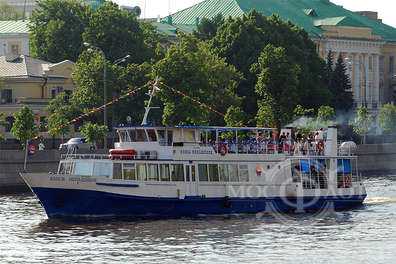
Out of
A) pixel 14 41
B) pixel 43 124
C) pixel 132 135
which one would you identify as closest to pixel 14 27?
pixel 14 41

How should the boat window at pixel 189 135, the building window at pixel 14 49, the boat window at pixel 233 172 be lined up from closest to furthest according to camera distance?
the boat window at pixel 189 135 → the boat window at pixel 233 172 → the building window at pixel 14 49

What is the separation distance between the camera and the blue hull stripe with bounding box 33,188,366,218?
1940 inches

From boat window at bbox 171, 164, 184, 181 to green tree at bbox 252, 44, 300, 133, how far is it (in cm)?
3939

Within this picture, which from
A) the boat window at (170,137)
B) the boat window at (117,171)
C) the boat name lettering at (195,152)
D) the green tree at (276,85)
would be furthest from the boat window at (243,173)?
the green tree at (276,85)

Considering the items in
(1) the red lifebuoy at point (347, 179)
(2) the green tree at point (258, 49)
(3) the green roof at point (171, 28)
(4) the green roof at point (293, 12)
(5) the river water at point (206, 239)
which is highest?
(4) the green roof at point (293, 12)

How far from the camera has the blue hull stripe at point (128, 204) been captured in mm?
49281

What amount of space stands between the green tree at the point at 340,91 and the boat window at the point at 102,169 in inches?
2731

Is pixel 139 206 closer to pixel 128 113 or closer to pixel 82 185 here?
pixel 82 185

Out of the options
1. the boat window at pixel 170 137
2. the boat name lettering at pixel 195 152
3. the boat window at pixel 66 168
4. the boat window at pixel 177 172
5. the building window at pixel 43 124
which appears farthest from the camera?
the building window at pixel 43 124

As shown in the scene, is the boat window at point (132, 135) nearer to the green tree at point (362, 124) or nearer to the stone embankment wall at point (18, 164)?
the stone embankment wall at point (18, 164)

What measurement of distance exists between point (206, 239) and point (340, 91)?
79.2 metres

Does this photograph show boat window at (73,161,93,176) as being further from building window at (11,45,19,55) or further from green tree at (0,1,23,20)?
green tree at (0,1,23,20)

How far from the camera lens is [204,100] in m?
85.8

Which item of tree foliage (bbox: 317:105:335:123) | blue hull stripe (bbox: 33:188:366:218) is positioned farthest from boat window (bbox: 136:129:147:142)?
tree foliage (bbox: 317:105:335:123)
